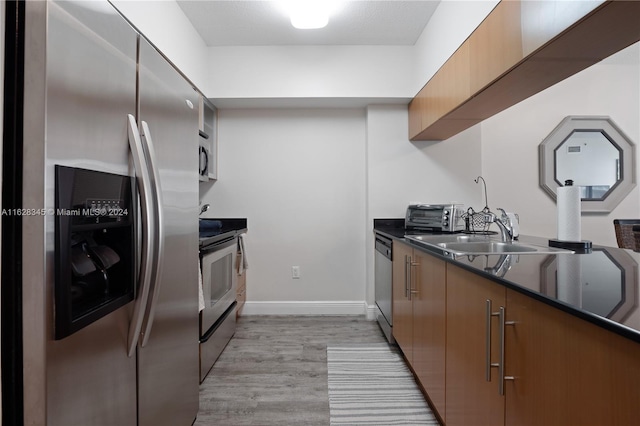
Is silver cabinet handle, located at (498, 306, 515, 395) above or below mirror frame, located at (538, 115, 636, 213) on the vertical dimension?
below

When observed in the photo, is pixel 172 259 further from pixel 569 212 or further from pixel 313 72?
pixel 313 72

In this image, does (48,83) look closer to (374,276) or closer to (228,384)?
(228,384)

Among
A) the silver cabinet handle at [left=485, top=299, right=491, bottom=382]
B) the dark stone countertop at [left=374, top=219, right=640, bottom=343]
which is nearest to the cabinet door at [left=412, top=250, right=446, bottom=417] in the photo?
the dark stone countertop at [left=374, top=219, right=640, bottom=343]

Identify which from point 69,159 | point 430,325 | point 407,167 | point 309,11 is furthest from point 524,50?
point 407,167

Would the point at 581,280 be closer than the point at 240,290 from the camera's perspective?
Yes

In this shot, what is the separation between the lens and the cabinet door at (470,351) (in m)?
1.08

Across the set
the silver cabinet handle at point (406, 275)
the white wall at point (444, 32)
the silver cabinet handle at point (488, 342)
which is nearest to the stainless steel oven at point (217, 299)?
the silver cabinet handle at point (406, 275)

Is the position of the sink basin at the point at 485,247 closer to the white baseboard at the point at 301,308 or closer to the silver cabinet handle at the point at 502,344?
the silver cabinet handle at the point at 502,344

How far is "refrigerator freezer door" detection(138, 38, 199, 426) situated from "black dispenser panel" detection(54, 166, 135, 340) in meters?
0.14

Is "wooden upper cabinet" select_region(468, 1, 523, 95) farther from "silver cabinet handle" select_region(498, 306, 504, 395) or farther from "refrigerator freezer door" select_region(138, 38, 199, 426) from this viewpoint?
"refrigerator freezer door" select_region(138, 38, 199, 426)

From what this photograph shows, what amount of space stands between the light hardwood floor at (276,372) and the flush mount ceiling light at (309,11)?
2.46 metres

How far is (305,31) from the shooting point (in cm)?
288

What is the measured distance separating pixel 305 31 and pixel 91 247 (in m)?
2.63

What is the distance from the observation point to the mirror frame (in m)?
3.10
